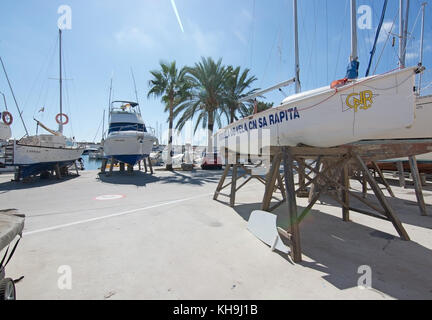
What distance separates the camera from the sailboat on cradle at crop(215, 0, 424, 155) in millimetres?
3352

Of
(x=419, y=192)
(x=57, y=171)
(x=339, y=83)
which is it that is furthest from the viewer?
(x=57, y=171)

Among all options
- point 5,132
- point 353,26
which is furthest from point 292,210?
point 5,132

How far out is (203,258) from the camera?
306 centimetres

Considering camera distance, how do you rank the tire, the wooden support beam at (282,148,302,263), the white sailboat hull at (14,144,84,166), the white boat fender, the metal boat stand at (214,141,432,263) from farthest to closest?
the white sailboat hull at (14,144,84,166), the metal boat stand at (214,141,432,263), the white boat fender, the wooden support beam at (282,148,302,263), the tire

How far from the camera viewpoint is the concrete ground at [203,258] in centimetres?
232

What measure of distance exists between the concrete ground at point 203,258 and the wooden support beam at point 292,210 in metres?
0.17

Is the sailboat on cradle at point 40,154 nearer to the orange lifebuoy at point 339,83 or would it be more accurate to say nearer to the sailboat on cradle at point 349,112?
the sailboat on cradle at point 349,112

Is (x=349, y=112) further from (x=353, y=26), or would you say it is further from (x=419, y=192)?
(x=353, y=26)

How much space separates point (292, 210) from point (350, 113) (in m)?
1.90

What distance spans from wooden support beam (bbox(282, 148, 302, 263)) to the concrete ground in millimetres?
174

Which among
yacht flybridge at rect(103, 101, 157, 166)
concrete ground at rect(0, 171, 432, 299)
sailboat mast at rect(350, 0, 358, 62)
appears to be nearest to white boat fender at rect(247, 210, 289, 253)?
concrete ground at rect(0, 171, 432, 299)

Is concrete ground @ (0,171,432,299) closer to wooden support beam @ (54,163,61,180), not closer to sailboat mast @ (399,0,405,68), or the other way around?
wooden support beam @ (54,163,61,180)

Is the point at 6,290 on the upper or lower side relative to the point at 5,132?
lower
